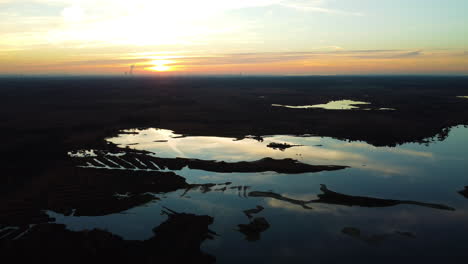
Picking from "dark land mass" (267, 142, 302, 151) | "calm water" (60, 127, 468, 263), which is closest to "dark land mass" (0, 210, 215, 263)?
"calm water" (60, 127, 468, 263)

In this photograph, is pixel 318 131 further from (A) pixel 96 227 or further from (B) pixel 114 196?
(A) pixel 96 227

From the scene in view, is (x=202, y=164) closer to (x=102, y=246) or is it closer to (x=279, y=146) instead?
(x=279, y=146)

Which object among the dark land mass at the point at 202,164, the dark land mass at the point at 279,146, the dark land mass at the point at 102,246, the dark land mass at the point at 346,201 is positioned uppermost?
the dark land mass at the point at 279,146

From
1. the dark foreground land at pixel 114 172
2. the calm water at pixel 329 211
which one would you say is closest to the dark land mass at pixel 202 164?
the dark foreground land at pixel 114 172

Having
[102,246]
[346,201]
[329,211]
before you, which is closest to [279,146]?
[346,201]

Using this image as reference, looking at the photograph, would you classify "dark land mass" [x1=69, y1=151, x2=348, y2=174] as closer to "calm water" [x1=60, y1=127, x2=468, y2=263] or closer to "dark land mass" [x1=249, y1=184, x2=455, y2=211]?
"calm water" [x1=60, y1=127, x2=468, y2=263]

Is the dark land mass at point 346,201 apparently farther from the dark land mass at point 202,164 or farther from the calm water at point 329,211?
the dark land mass at point 202,164
